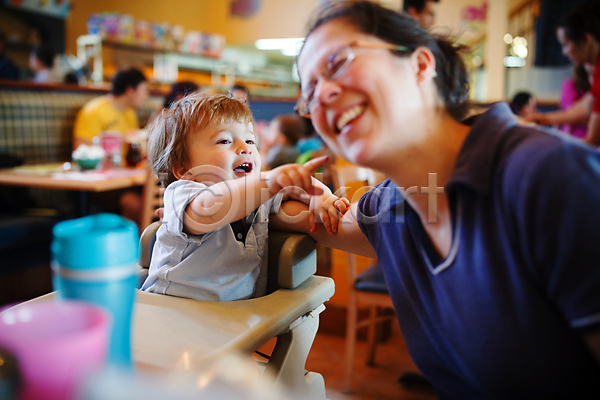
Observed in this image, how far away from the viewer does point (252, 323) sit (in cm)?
74

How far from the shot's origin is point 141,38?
271 inches

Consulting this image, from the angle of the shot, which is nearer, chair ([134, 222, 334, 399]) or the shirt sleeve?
the shirt sleeve

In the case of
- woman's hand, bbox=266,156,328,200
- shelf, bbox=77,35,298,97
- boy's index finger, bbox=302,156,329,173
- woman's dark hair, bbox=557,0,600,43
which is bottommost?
woman's hand, bbox=266,156,328,200

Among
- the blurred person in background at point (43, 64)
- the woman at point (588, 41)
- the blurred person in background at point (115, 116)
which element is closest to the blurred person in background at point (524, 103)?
the woman at point (588, 41)

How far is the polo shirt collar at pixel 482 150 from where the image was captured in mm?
628

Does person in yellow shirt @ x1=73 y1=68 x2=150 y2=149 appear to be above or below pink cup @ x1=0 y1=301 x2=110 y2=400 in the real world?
above

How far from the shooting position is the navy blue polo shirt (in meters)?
0.54

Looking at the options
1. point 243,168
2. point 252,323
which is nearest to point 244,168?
point 243,168

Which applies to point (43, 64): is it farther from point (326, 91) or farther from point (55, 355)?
point (55, 355)

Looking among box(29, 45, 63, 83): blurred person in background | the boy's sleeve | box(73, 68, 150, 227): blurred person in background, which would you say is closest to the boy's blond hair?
the boy's sleeve

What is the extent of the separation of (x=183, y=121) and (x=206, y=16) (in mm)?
10447

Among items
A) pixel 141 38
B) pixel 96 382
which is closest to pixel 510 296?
pixel 96 382

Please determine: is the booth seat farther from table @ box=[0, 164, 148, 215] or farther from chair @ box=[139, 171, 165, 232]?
chair @ box=[139, 171, 165, 232]

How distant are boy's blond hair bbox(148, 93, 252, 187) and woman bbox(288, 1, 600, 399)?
0.27m
